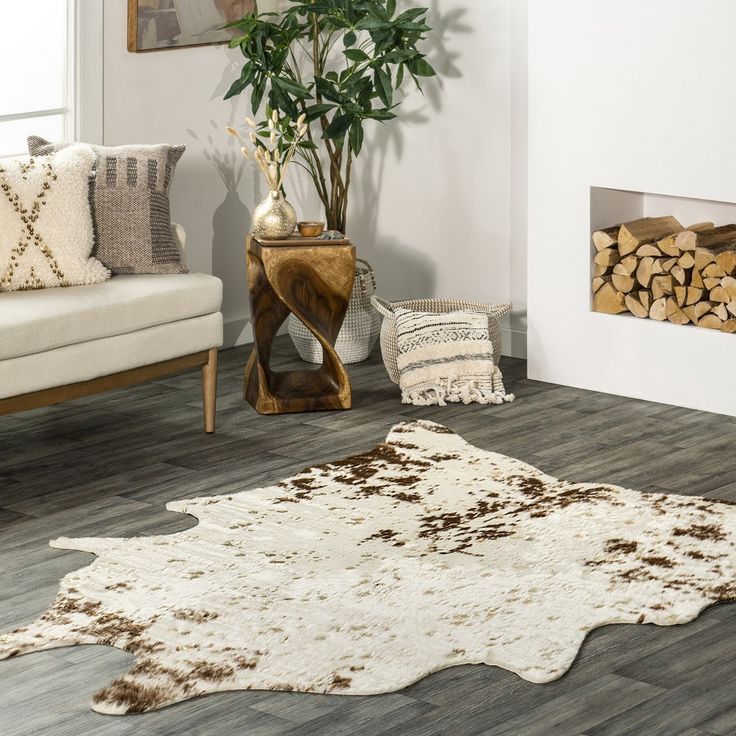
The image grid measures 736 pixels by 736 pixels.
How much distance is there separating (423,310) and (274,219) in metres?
0.81

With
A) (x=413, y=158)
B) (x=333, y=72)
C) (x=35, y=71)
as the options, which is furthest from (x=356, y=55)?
(x=35, y=71)

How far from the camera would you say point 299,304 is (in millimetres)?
4531

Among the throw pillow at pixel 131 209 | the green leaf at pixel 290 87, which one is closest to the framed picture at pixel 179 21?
the green leaf at pixel 290 87

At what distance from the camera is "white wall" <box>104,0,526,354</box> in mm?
5176

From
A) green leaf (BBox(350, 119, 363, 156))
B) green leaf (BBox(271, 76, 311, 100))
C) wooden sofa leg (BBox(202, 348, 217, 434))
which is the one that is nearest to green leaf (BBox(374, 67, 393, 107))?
green leaf (BBox(350, 119, 363, 156))

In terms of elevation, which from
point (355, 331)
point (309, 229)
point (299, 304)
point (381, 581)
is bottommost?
point (381, 581)

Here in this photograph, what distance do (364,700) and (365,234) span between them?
352 centimetres

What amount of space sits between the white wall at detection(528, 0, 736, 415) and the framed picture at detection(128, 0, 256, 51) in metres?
→ 1.30

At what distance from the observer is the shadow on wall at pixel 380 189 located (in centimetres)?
541

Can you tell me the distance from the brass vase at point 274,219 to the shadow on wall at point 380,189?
115 cm

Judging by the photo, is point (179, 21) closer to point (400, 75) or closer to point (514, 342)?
point (400, 75)

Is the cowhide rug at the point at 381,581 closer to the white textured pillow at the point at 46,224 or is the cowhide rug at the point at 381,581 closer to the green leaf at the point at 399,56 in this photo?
the white textured pillow at the point at 46,224

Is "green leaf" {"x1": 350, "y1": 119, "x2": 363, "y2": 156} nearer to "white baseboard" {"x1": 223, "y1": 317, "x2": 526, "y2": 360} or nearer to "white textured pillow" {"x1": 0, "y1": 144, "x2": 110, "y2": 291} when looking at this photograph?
"white baseboard" {"x1": 223, "y1": 317, "x2": 526, "y2": 360}

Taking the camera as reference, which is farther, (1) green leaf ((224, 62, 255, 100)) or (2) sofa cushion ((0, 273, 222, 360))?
(1) green leaf ((224, 62, 255, 100))
